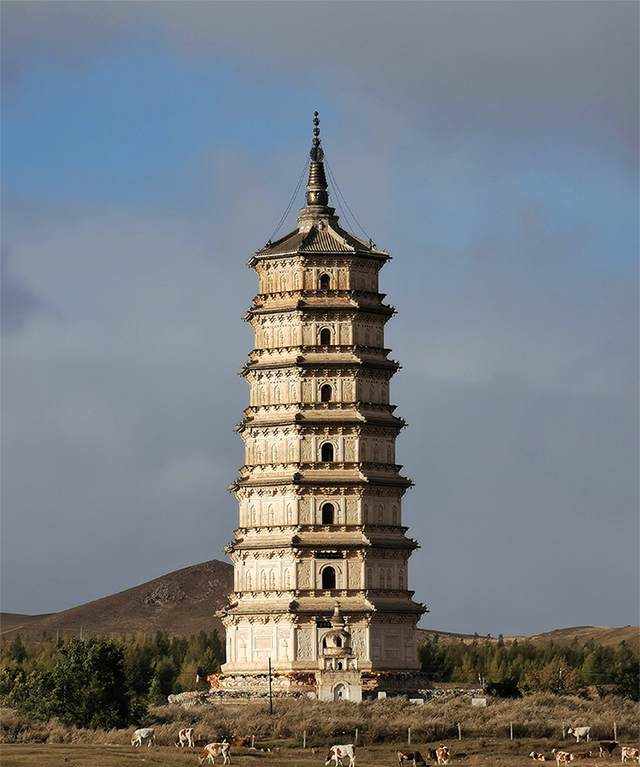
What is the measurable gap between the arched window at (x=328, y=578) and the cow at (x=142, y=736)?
2362 cm

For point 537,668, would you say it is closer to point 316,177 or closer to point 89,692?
point 316,177

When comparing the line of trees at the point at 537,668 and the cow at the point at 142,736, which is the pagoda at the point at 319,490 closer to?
the line of trees at the point at 537,668

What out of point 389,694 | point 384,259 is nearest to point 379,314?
point 384,259

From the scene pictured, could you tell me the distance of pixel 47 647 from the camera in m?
153

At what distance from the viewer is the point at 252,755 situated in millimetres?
79438

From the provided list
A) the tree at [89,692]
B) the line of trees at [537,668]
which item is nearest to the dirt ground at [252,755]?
the tree at [89,692]

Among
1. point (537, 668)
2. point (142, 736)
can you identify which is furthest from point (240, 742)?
point (537, 668)

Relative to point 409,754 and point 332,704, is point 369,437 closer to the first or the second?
point 332,704

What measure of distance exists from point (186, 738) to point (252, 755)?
458cm

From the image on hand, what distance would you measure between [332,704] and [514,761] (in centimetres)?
2070

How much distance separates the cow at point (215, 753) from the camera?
7556 cm

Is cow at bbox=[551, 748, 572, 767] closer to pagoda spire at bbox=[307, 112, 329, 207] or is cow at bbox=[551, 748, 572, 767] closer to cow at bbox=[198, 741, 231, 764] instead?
cow at bbox=[198, 741, 231, 764]

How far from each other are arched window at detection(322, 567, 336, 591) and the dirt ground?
19.9 metres

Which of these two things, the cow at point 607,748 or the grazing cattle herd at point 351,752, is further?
the cow at point 607,748
